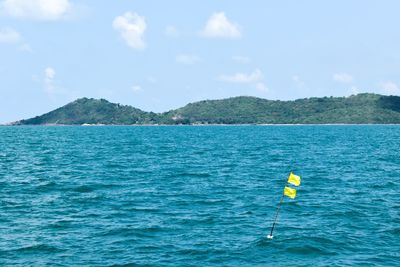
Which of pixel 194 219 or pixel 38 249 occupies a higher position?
pixel 194 219

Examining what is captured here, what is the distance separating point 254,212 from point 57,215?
46.9 ft

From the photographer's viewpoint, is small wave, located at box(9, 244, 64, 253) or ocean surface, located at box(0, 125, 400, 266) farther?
small wave, located at box(9, 244, 64, 253)

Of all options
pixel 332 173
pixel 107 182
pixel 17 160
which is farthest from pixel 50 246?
pixel 17 160

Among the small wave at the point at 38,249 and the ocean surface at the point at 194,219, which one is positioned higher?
the ocean surface at the point at 194,219

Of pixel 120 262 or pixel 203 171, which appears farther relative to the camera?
pixel 203 171

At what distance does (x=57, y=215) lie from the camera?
A: 31.4 metres

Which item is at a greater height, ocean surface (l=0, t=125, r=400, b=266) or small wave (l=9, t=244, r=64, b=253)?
ocean surface (l=0, t=125, r=400, b=266)

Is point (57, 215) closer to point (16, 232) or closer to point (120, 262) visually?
point (16, 232)

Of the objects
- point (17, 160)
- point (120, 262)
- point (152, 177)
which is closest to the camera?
point (120, 262)

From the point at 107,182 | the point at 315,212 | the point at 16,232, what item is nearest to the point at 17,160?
the point at 107,182

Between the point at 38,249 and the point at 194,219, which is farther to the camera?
the point at 194,219

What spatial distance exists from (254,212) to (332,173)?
24.7m

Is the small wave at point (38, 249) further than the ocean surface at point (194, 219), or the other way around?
the small wave at point (38, 249)

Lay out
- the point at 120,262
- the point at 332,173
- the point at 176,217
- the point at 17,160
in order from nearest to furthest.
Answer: the point at 120,262 < the point at 176,217 < the point at 332,173 < the point at 17,160
